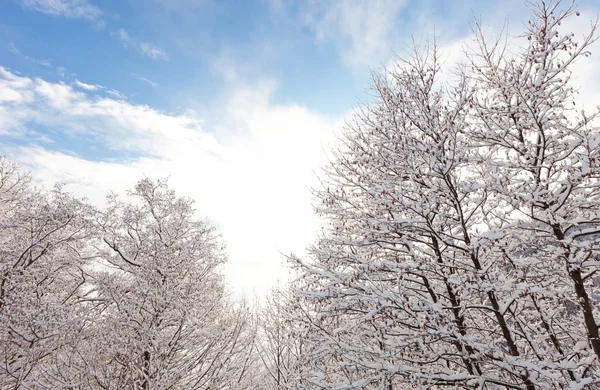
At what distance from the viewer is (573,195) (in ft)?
14.5

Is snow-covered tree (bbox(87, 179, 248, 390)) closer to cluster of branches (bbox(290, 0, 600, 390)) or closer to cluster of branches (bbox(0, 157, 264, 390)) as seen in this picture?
cluster of branches (bbox(0, 157, 264, 390))

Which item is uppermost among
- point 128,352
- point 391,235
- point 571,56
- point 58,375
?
point 571,56

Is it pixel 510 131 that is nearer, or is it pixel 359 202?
pixel 510 131

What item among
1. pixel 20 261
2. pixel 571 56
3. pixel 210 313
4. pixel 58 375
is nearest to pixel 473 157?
pixel 571 56

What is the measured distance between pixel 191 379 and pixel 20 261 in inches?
265

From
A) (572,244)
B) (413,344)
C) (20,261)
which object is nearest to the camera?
(572,244)

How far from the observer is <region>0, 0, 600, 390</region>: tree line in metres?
3.80

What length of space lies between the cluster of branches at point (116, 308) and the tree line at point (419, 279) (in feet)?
0.20

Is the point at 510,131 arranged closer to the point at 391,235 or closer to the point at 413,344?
the point at 391,235

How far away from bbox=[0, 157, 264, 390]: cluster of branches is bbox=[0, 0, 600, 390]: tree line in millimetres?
60

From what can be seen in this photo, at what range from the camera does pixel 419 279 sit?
206 inches

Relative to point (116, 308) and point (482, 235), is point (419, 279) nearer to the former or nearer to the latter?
point (482, 235)

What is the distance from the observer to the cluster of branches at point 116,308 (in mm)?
5906

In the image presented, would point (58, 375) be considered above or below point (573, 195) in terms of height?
below
